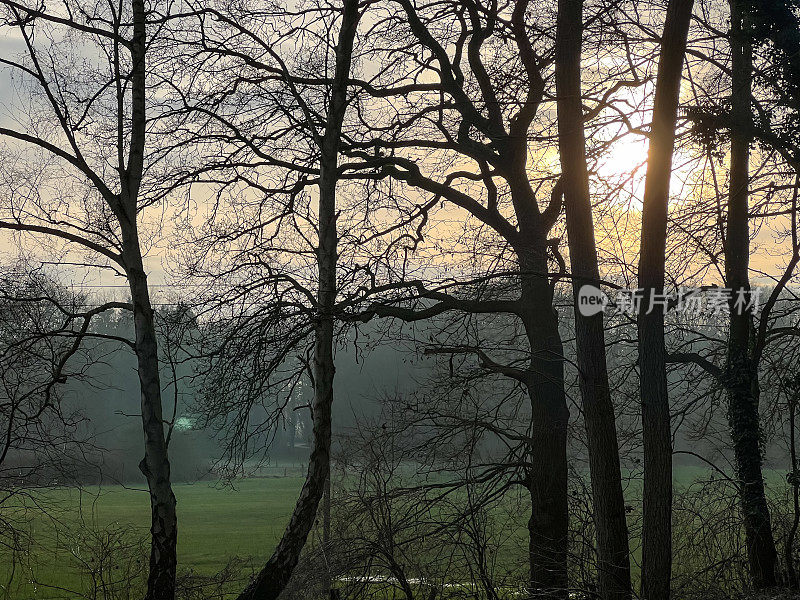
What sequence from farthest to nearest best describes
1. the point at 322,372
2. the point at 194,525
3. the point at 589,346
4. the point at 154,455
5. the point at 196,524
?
the point at 196,524 → the point at 194,525 → the point at 154,455 → the point at 322,372 → the point at 589,346

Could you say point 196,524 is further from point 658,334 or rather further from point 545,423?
point 658,334

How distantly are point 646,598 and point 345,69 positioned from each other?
646cm

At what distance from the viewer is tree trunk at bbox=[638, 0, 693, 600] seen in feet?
25.0

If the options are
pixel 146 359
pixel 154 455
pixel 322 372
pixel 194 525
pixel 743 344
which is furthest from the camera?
pixel 194 525

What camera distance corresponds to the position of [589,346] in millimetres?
8250

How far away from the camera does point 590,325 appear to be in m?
8.23

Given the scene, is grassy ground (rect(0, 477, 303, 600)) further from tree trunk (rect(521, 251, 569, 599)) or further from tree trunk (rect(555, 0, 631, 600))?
tree trunk (rect(555, 0, 631, 600))

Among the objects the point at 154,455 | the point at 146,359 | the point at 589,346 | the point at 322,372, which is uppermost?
the point at 589,346

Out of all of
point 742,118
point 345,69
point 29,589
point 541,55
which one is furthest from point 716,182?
point 29,589

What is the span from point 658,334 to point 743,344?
4300 mm

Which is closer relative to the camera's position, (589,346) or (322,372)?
(589,346)

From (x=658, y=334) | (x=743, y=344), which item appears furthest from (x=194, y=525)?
(x=658, y=334)

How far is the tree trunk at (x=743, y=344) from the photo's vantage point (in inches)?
407

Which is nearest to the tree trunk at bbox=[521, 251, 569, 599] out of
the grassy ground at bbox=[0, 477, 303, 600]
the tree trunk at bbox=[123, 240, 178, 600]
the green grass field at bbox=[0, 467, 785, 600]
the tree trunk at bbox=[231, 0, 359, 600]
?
the tree trunk at bbox=[231, 0, 359, 600]
